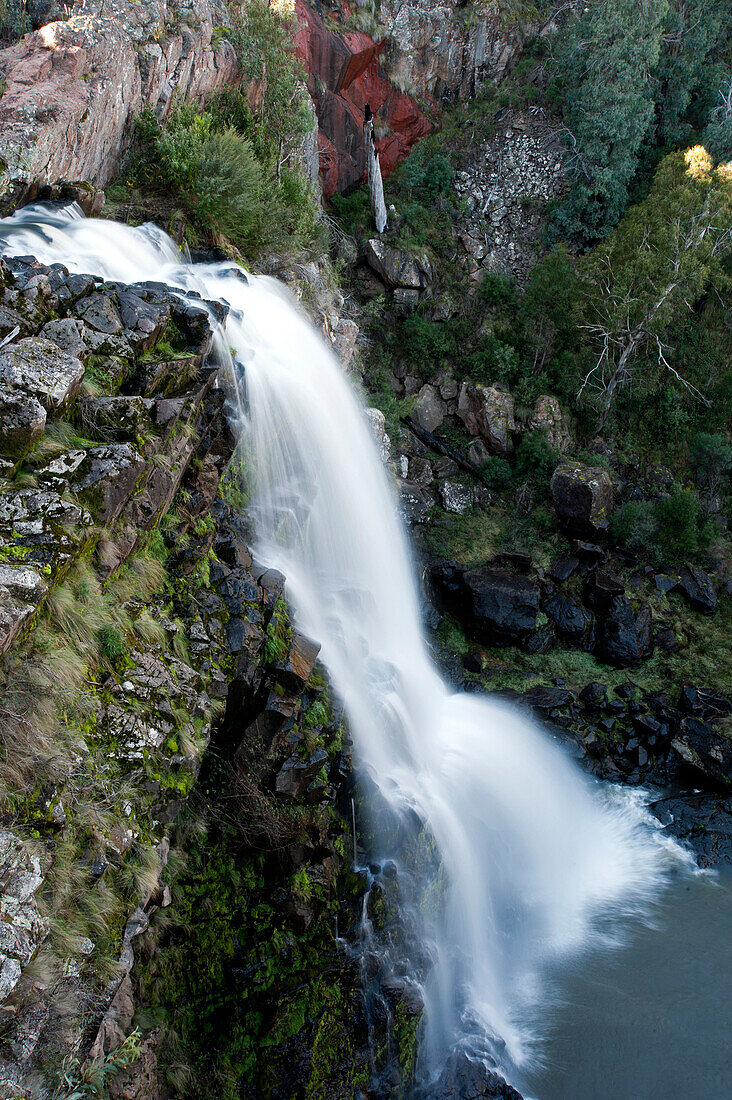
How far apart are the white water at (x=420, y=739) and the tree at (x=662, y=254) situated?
9239 millimetres

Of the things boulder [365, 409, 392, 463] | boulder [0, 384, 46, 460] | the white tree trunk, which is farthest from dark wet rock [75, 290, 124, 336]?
the white tree trunk

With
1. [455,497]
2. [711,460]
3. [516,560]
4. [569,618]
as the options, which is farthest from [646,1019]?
[711,460]

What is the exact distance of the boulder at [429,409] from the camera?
1823 cm

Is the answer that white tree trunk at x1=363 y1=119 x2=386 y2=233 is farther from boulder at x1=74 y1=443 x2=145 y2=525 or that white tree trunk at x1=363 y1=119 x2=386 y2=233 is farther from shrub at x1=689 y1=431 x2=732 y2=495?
boulder at x1=74 y1=443 x2=145 y2=525

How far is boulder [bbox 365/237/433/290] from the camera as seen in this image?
19078 millimetres

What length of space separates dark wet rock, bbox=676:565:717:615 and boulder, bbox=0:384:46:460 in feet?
50.1

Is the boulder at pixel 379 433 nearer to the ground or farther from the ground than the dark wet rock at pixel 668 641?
farther from the ground

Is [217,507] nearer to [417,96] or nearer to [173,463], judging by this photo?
[173,463]

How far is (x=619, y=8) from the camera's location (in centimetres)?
1836

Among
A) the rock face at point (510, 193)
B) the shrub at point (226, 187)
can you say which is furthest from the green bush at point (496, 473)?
the shrub at point (226, 187)

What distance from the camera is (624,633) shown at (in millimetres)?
14180

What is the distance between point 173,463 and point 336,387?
6.00 m

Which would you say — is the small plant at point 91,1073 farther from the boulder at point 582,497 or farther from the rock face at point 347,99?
the rock face at point 347,99

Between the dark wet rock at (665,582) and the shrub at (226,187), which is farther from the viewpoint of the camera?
the dark wet rock at (665,582)
